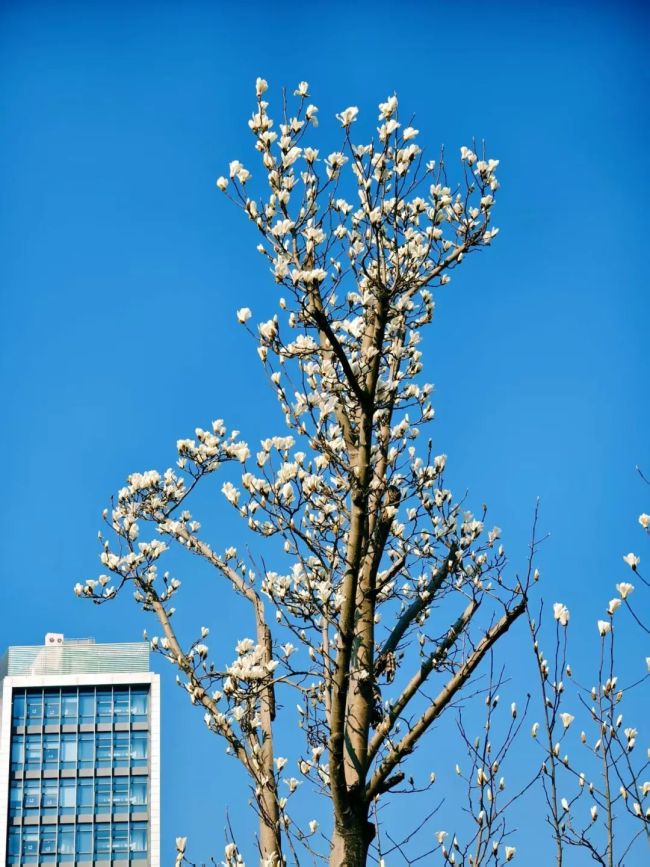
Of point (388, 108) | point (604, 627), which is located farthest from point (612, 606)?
point (388, 108)

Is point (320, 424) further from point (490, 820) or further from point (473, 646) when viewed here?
point (490, 820)

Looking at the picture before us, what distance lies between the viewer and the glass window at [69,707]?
7494 centimetres

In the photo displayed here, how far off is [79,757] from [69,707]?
112 inches

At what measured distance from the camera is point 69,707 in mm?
75250

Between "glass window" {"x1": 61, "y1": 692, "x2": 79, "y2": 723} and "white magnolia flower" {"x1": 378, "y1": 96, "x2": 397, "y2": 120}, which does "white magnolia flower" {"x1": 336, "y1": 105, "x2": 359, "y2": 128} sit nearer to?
"white magnolia flower" {"x1": 378, "y1": 96, "x2": 397, "y2": 120}

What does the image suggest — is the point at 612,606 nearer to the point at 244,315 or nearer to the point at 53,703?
the point at 244,315

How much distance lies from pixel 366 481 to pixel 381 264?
1.17m

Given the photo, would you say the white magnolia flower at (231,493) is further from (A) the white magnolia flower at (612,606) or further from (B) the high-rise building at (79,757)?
(B) the high-rise building at (79,757)

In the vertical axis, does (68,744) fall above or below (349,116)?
above

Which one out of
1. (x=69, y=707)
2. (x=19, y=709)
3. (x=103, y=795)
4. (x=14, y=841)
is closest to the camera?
(x=14, y=841)

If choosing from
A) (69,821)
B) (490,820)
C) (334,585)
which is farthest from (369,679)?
(69,821)

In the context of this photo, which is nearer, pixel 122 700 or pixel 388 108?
pixel 388 108

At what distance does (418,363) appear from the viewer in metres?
7.64

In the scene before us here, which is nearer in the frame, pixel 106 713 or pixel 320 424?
pixel 320 424
